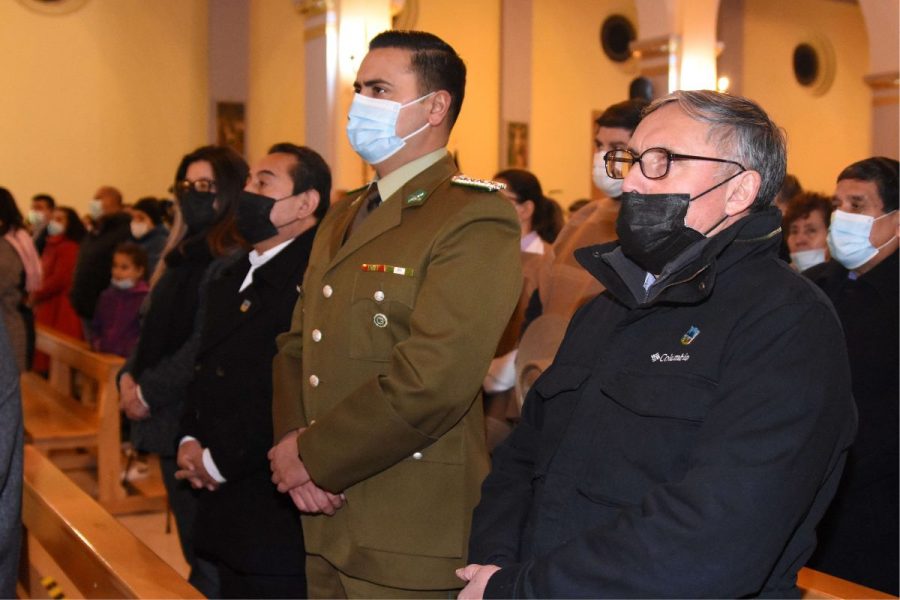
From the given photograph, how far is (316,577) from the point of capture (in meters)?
2.59

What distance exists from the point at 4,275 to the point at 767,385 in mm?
5836

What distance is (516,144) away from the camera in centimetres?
1463

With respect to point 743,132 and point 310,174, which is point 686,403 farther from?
point 310,174

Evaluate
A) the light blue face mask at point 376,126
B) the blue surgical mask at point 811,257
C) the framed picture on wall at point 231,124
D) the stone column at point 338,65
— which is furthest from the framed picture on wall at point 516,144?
the light blue face mask at point 376,126

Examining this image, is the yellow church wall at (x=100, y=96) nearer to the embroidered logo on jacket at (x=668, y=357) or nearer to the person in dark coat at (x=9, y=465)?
the person in dark coat at (x=9, y=465)

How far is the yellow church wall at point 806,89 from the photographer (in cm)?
1691

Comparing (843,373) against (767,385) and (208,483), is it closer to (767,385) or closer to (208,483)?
(767,385)

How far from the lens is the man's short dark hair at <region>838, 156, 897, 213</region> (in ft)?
11.2

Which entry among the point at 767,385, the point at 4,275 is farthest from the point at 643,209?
the point at 4,275

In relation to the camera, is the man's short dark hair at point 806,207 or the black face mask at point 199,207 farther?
the man's short dark hair at point 806,207

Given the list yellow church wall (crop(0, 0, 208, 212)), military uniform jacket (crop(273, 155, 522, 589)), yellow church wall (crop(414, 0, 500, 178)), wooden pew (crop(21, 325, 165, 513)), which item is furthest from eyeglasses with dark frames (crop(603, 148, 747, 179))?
yellow church wall (crop(0, 0, 208, 212))

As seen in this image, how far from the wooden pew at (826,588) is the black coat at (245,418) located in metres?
1.42

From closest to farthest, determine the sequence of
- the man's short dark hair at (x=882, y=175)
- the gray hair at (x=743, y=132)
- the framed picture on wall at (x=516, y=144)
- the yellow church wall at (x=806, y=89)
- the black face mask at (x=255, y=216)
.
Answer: the gray hair at (x=743, y=132) → the black face mask at (x=255, y=216) → the man's short dark hair at (x=882, y=175) → the framed picture on wall at (x=516, y=144) → the yellow church wall at (x=806, y=89)

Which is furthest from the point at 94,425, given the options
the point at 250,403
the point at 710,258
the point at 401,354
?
the point at 710,258
